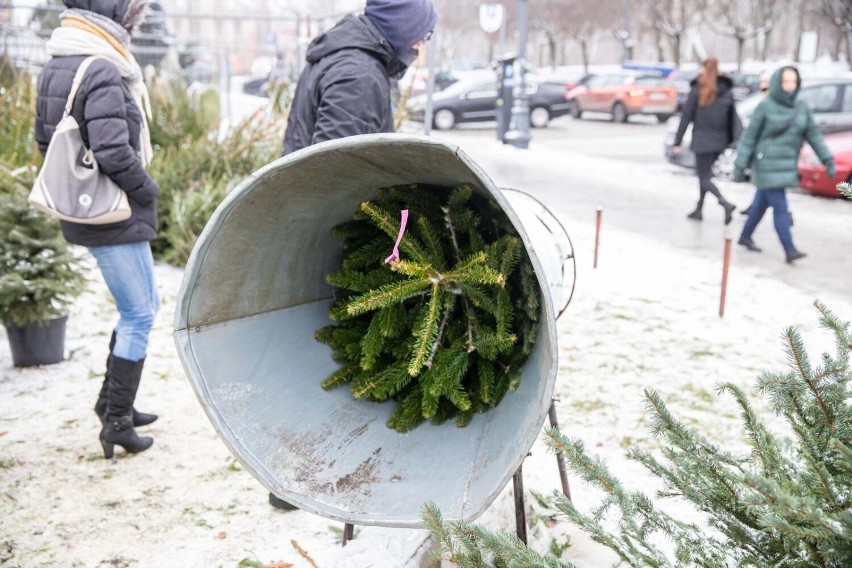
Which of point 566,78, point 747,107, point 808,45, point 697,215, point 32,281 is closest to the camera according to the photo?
point 32,281

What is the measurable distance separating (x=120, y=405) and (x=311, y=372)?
1560 mm

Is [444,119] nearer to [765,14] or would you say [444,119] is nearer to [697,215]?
[697,215]

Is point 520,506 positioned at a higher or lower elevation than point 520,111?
lower

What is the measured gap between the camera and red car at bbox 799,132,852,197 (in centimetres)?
1015

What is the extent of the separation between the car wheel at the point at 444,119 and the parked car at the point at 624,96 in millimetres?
4718

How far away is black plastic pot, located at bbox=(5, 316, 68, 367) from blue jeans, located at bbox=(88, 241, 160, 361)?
1.28 metres

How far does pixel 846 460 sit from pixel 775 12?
156 ft

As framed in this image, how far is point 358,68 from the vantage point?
295cm

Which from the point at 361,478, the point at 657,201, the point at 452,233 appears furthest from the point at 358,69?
the point at 657,201

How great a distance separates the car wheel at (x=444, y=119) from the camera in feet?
70.9

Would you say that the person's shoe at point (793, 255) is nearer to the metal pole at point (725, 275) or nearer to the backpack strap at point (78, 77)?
the metal pole at point (725, 275)

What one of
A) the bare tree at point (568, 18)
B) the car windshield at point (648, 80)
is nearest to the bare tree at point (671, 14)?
the bare tree at point (568, 18)

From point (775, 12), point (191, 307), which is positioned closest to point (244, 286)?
point (191, 307)

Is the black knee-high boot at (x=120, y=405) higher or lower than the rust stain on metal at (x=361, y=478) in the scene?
lower
